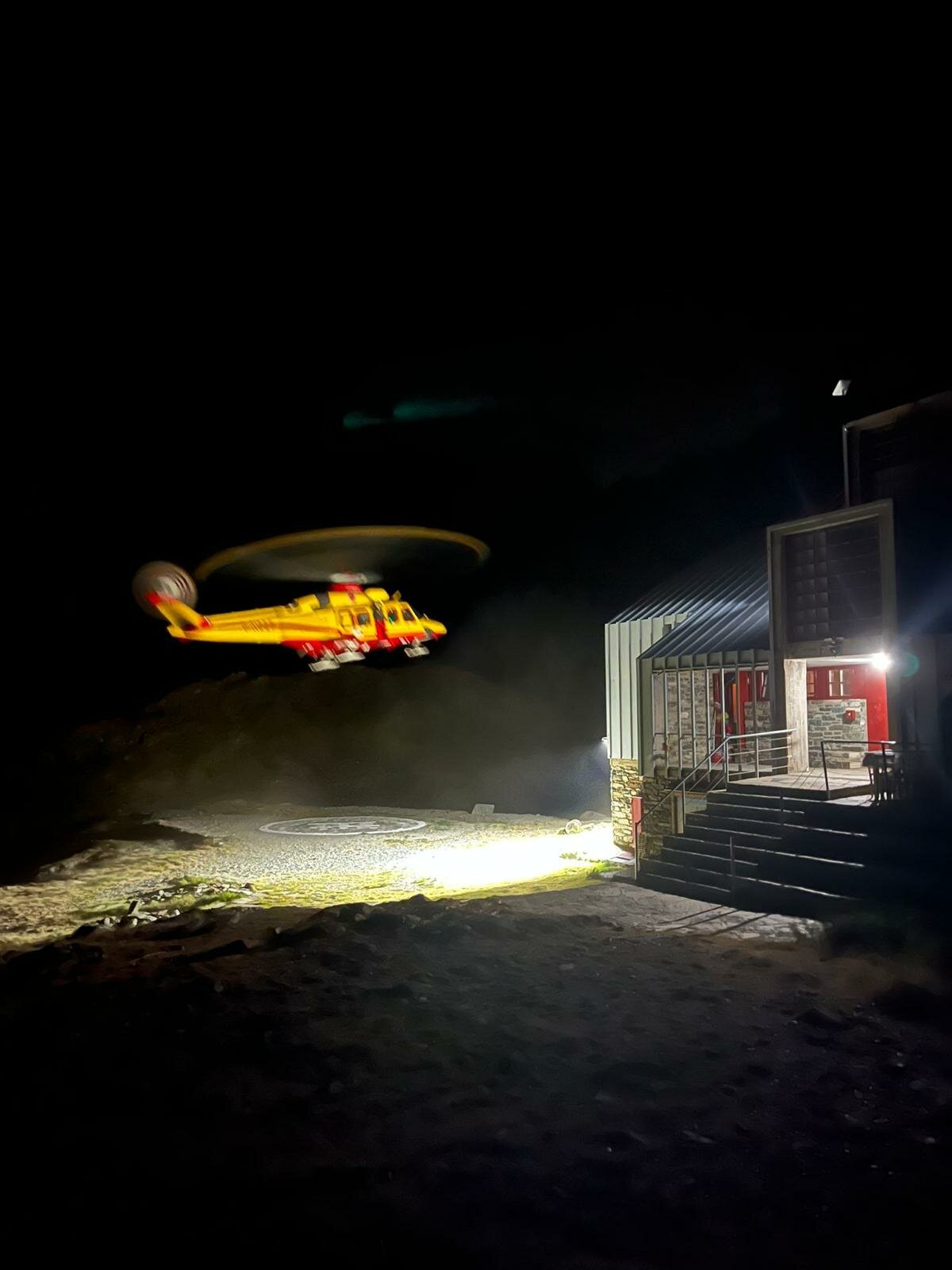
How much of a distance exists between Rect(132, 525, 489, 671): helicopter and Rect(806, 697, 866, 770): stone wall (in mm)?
8732

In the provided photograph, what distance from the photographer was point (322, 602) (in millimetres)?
21359

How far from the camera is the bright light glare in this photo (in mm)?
16484

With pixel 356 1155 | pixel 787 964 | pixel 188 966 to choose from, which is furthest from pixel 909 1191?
pixel 188 966

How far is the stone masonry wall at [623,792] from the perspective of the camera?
734 inches

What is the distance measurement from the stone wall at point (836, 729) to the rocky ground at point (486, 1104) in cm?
926

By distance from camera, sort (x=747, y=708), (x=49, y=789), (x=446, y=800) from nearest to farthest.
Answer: (x=747, y=708) < (x=446, y=800) < (x=49, y=789)

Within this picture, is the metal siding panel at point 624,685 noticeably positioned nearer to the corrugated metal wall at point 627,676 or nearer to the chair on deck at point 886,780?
the corrugated metal wall at point 627,676

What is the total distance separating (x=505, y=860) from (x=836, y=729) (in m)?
8.31

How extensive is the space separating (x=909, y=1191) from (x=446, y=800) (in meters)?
31.8

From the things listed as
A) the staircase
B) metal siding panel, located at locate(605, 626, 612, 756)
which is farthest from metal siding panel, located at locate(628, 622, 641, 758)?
the staircase

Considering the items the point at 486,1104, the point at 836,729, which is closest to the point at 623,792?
the point at 836,729

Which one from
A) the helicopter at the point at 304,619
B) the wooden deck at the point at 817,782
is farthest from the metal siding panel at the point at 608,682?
the helicopter at the point at 304,619

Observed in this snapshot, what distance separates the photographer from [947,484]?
13047 millimetres

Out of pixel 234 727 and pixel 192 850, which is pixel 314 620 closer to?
pixel 192 850
